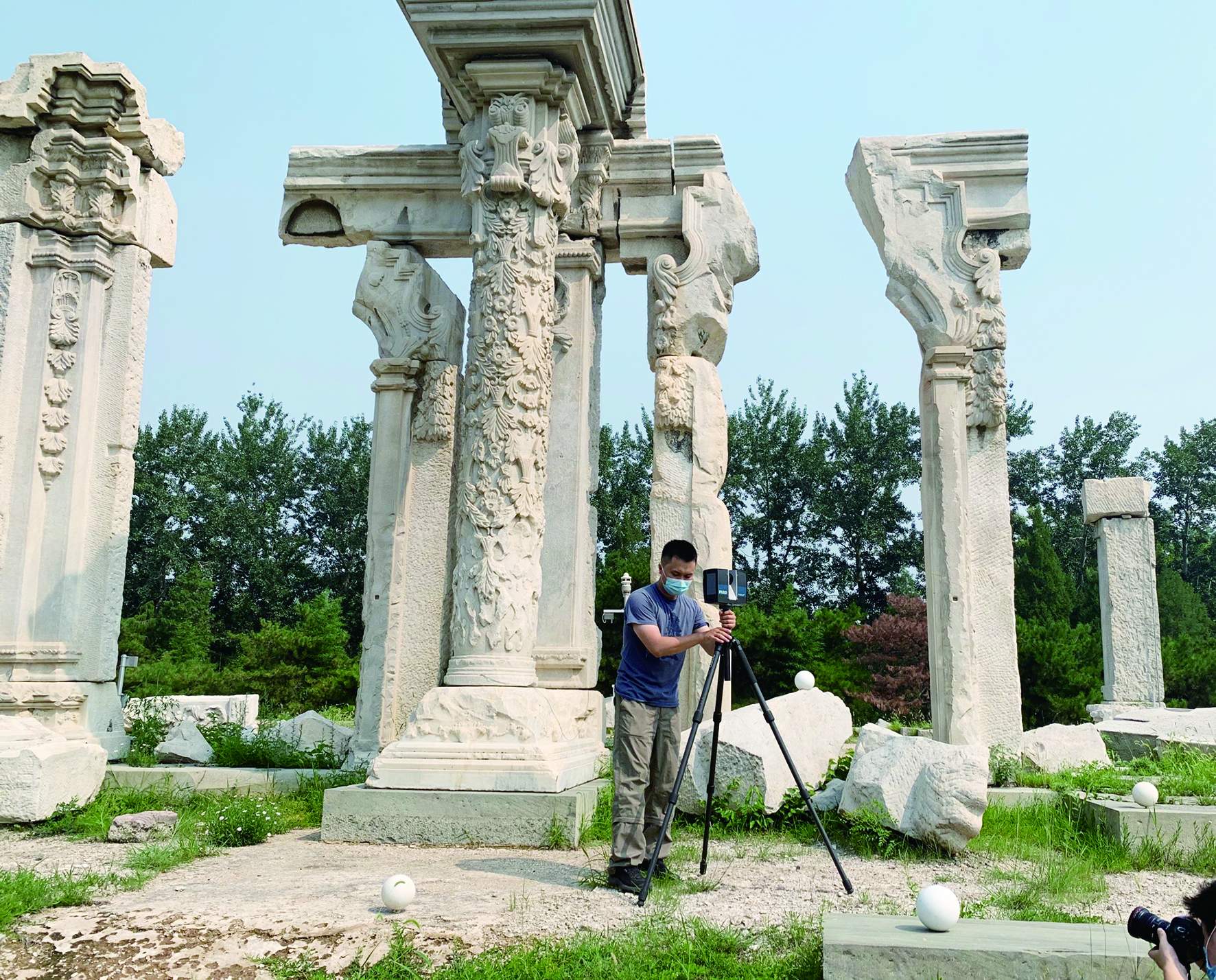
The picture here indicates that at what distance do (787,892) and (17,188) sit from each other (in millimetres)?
8213

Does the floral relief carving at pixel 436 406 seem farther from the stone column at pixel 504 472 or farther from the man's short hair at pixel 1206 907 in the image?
the man's short hair at pixel 1206 907

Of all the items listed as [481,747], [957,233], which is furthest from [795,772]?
[957,233]

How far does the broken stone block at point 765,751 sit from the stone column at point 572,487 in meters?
1.42

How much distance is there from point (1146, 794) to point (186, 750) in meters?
7.41

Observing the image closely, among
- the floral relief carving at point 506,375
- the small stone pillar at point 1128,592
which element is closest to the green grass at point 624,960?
the floral relief carving at point 506,375

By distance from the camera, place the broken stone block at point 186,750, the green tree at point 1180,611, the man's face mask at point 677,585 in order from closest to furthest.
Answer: the man's face mask at point 677,585 → the broken stone block at point 186,750 → the green tree at point 1180,611

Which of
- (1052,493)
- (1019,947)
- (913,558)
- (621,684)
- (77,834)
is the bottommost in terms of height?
(77,834)

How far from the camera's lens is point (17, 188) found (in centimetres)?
848

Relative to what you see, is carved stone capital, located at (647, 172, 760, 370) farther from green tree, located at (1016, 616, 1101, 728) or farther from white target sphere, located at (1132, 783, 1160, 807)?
green tree, located at (1016, 616, 1101, 728)

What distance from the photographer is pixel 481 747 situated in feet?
20.7

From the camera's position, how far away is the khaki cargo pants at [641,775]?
15.6 feet

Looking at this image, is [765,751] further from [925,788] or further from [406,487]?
[406,487]

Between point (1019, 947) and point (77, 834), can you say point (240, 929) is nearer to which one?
point (1019, 947)

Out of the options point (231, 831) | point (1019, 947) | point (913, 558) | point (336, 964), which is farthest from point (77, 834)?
point (913, 558)
